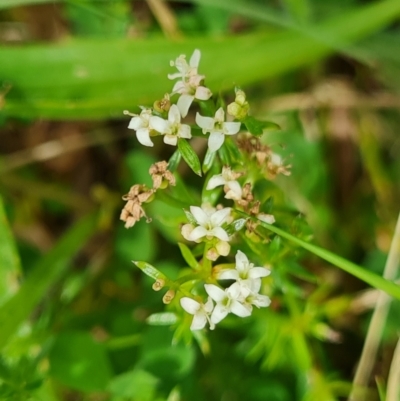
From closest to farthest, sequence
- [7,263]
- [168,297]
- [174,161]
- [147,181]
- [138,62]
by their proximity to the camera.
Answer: [168,297], [174,161], [7,263], [138,62], [147,181]

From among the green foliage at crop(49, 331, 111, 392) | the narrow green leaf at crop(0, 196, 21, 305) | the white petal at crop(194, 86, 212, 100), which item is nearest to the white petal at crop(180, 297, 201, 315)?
the white petal at crop(194, 86, 212, 100)

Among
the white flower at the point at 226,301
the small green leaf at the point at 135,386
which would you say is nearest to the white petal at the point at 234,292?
the white flower at the point at 226,301

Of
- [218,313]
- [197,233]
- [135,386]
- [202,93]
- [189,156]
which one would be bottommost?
[135,386]

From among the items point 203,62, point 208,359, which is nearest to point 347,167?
point 203,62

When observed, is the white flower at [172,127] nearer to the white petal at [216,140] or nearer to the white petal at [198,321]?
the white petal at [216,140]

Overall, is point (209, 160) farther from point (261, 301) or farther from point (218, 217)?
point (261, 301)

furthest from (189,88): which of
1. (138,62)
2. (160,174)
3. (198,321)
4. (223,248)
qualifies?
(138,62)

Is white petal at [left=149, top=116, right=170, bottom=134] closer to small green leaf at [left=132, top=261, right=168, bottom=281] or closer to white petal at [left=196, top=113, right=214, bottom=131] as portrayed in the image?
white petal at [left=196, top=113, right=214, bottom=131]
